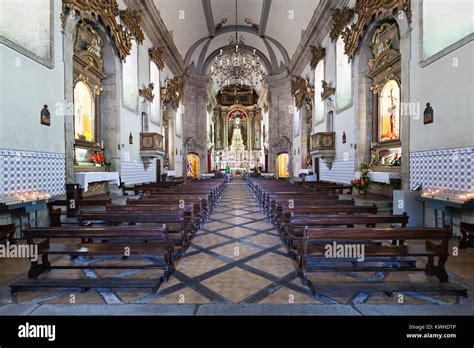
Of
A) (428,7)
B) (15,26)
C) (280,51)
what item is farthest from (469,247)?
(280,51)

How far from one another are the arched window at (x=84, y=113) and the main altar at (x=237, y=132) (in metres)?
23.3

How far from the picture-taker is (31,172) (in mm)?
5469

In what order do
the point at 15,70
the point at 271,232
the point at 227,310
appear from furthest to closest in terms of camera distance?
1. the point at 271,232
2. the point at 15,70
3. the point at 227,310

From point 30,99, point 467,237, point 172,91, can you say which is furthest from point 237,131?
point 467,237

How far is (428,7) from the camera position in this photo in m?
5.95

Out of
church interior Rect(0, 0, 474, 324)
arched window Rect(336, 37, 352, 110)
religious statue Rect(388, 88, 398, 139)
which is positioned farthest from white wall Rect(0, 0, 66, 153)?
arched window Rect(336, 37, 352, 110)

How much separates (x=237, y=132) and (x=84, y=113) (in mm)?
25460

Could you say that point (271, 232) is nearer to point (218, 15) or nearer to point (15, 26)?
point (15, 26)

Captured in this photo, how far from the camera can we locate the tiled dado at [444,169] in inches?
187

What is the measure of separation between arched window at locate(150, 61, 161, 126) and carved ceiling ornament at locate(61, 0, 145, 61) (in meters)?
2.56

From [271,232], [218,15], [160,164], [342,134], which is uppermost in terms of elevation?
[218,15]

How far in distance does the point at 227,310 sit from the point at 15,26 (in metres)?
7.40

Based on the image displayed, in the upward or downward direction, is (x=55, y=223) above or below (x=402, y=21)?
below

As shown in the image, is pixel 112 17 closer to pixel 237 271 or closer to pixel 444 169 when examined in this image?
pixel 237 271
